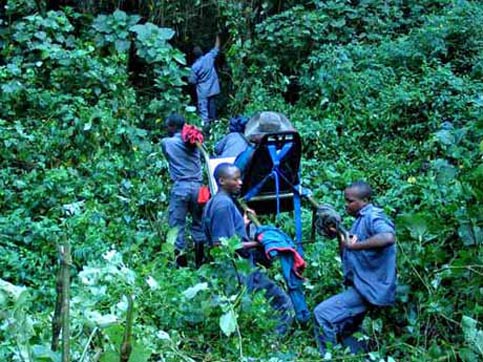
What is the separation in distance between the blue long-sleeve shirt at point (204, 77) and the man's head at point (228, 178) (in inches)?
227

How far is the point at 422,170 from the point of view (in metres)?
8.73

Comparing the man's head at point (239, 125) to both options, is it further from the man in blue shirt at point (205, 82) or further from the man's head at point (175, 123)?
the man in blue shirt at point (205, 82)

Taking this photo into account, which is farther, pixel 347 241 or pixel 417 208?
pixel 417 208

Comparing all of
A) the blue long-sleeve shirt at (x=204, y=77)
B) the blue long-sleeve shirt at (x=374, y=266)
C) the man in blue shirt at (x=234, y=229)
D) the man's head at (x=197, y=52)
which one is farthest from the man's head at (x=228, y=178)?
the man's head at (x=197, y=52)

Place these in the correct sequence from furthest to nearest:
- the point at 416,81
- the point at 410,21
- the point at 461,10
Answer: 1. the point at 410,21
2. the point at 461,10
3. the point at 416,81

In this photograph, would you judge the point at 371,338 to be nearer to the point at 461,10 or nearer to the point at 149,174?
the point at 149,174

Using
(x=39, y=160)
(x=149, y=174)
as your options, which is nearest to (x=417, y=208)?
(x=149, y=174)

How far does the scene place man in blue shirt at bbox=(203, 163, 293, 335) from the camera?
5531mm

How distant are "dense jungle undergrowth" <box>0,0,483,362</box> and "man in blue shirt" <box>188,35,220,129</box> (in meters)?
0.27

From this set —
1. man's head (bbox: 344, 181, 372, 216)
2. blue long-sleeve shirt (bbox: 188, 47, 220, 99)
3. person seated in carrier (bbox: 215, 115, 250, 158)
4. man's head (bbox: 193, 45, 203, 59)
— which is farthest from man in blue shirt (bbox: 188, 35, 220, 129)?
man's head (bbox: 344, 181, 372, 216)

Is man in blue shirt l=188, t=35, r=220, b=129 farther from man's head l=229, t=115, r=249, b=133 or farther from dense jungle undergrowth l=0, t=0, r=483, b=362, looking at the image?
man's head l=229, t=115, r=249, b=133

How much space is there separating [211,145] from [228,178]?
430cm

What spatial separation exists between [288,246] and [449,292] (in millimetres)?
1108

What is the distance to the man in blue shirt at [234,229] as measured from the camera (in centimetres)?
553
